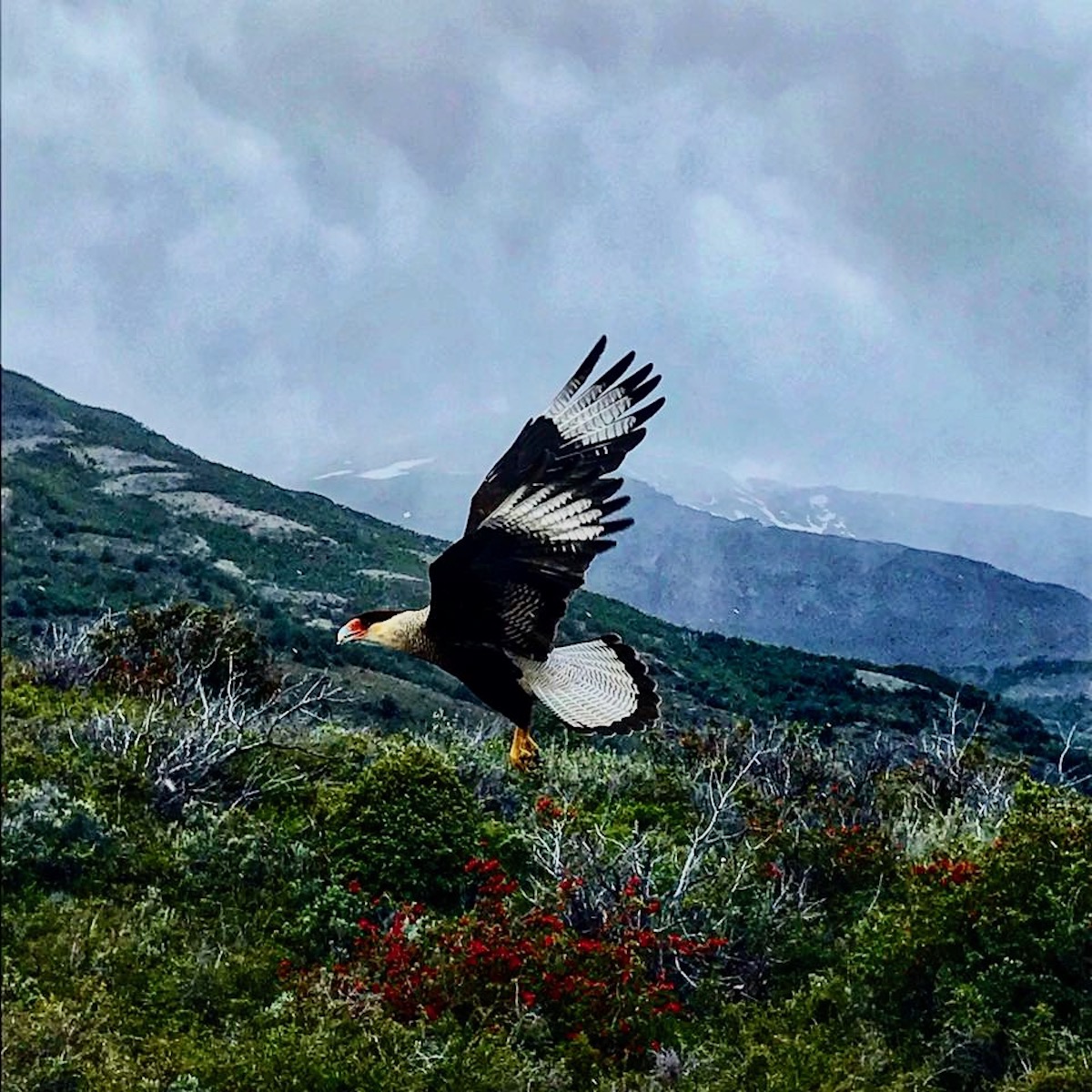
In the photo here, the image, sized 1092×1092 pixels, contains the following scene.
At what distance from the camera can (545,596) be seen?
9.30 feet

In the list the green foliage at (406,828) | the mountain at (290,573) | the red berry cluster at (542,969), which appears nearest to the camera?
the red berry cluster at (542,969)

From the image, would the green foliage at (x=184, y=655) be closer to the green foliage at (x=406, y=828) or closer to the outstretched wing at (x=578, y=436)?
the green foliage at (x=406, y=828)

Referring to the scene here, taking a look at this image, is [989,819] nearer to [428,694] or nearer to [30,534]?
[428,694]

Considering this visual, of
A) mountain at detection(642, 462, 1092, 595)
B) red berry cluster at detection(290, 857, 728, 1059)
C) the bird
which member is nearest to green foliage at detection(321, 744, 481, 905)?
red berry cluster at detection(290, 857, 728, 1059)

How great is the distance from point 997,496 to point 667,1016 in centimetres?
151

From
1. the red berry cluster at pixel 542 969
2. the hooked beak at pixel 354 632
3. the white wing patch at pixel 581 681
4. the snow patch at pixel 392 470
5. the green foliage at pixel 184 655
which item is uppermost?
the snow patch at pixel 392 470

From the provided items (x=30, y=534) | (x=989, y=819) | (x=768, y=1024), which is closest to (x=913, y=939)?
(x=768, y=1024)

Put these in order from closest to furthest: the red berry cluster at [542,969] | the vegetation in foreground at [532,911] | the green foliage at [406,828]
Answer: the vegetation in foreground at [532,911]
the red berry cluster at [542,969]
the green foliage at [406,828]

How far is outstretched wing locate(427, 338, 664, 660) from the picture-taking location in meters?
2.78

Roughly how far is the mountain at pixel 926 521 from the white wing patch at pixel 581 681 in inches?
22.0

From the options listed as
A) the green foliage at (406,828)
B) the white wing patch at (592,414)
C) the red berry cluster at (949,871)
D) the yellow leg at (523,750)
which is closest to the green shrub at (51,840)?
the green foliage at (406,828)

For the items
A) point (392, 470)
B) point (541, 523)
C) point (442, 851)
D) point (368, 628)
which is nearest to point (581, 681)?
→ point (541, 523)

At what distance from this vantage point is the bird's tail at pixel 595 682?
2.82 m

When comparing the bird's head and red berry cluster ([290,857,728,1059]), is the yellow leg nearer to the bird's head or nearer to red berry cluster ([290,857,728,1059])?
red berry cluster ([290,857,728,1059])
